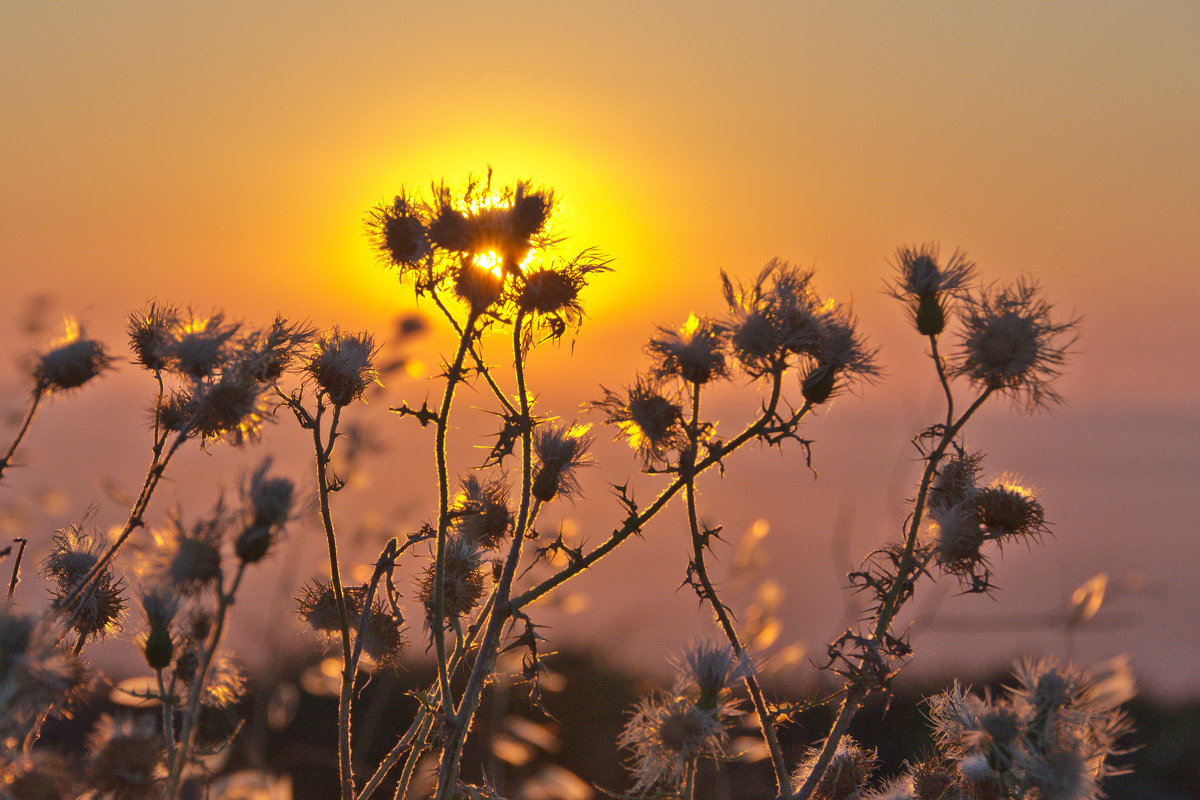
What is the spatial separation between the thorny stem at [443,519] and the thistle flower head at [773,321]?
75 cm

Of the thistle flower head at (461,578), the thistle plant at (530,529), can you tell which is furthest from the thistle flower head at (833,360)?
the thistle flower head at (461,578)

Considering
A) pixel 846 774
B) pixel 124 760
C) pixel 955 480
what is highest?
pixel 955 480

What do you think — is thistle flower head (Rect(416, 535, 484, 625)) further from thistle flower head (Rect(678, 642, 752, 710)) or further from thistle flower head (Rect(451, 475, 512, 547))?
thistle flower head (Rect(678, 642, 752, 710))

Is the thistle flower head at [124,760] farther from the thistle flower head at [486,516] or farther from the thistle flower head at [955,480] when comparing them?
the thistle flower head at [955,480]

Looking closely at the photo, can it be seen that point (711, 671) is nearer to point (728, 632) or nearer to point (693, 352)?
point (728, 632)

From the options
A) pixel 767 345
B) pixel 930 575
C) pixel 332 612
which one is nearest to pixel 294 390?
pixel 332 612

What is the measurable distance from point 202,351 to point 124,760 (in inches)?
40.2

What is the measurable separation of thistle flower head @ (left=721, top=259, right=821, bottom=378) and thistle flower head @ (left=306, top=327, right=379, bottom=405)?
1.10 metres

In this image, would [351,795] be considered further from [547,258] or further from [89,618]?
[547,258]

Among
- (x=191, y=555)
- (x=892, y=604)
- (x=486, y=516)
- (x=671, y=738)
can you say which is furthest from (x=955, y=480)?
(x=191, y=555)

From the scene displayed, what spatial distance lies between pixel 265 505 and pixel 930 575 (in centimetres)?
175

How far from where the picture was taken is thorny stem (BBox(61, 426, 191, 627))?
224 cm

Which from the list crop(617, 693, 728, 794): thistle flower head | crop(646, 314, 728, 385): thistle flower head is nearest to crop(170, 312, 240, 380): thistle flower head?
crop(646, 314, 728, 385): thistle flower head

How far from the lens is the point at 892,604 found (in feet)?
8.66
